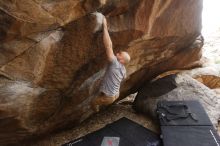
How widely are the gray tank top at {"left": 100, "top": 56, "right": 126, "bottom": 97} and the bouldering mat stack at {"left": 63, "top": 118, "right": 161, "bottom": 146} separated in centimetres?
116

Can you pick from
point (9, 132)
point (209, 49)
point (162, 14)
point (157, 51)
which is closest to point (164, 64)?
point (157, 51)

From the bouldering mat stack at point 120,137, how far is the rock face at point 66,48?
0.46 metres

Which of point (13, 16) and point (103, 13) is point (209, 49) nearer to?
point (103, 13)

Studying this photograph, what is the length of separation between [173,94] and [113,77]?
2.45 metres

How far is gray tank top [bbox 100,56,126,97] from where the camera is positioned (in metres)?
4.38

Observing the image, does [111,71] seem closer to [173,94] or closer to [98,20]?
[98,20]

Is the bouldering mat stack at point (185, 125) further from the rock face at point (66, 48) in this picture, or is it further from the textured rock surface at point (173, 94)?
the rock face at point (66, 48)

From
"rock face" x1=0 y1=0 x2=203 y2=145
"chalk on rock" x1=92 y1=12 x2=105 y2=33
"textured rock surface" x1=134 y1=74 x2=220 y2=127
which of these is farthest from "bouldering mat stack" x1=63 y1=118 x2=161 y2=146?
"chalk on rock" x1=92 y1=12 x2=105 y2=33

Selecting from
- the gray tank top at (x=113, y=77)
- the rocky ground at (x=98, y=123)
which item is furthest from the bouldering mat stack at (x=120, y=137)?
the gray tank top at (x=113, y=77)

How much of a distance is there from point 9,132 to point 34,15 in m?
2.12

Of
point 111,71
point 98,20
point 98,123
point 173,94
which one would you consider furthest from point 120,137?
point 98,20

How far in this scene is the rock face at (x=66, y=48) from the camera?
11.9 ft

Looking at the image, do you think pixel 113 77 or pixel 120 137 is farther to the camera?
pixel 120 137

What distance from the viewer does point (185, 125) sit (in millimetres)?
5547
